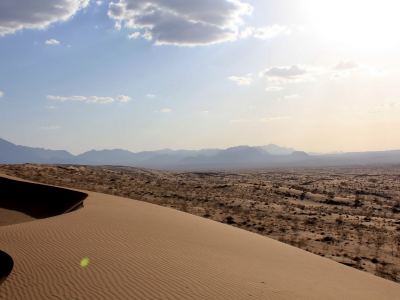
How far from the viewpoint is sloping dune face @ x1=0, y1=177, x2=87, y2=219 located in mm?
15415

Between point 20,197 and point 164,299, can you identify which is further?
point 20,197

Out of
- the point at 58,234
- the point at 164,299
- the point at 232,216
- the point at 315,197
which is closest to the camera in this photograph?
the point at 164,299

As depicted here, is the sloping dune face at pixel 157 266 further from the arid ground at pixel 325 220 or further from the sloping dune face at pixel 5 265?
the arid ground at pixel 325 220

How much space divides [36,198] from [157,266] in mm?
15236

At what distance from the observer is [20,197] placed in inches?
701

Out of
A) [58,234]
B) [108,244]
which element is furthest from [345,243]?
[58,234]

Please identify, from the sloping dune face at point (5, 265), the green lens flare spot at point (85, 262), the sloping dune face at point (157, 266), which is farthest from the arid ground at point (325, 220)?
the sloping dune face at point (5, 265)

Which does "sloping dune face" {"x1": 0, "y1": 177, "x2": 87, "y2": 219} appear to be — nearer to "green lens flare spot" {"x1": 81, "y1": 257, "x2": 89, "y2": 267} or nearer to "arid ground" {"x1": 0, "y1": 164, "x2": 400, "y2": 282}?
"arid ground" {"x1": 0, "y1": 164, "x2": 400, "y2": 282}

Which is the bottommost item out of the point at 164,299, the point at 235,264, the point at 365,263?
the point at 365,263

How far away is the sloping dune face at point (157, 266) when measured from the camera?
450 cm

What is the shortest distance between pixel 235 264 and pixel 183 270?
5.92ft

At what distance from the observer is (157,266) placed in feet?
18.5

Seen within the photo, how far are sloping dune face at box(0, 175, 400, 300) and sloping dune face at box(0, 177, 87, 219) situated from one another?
21.8 ft

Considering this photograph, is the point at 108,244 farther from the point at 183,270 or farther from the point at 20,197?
the point at 20,197
